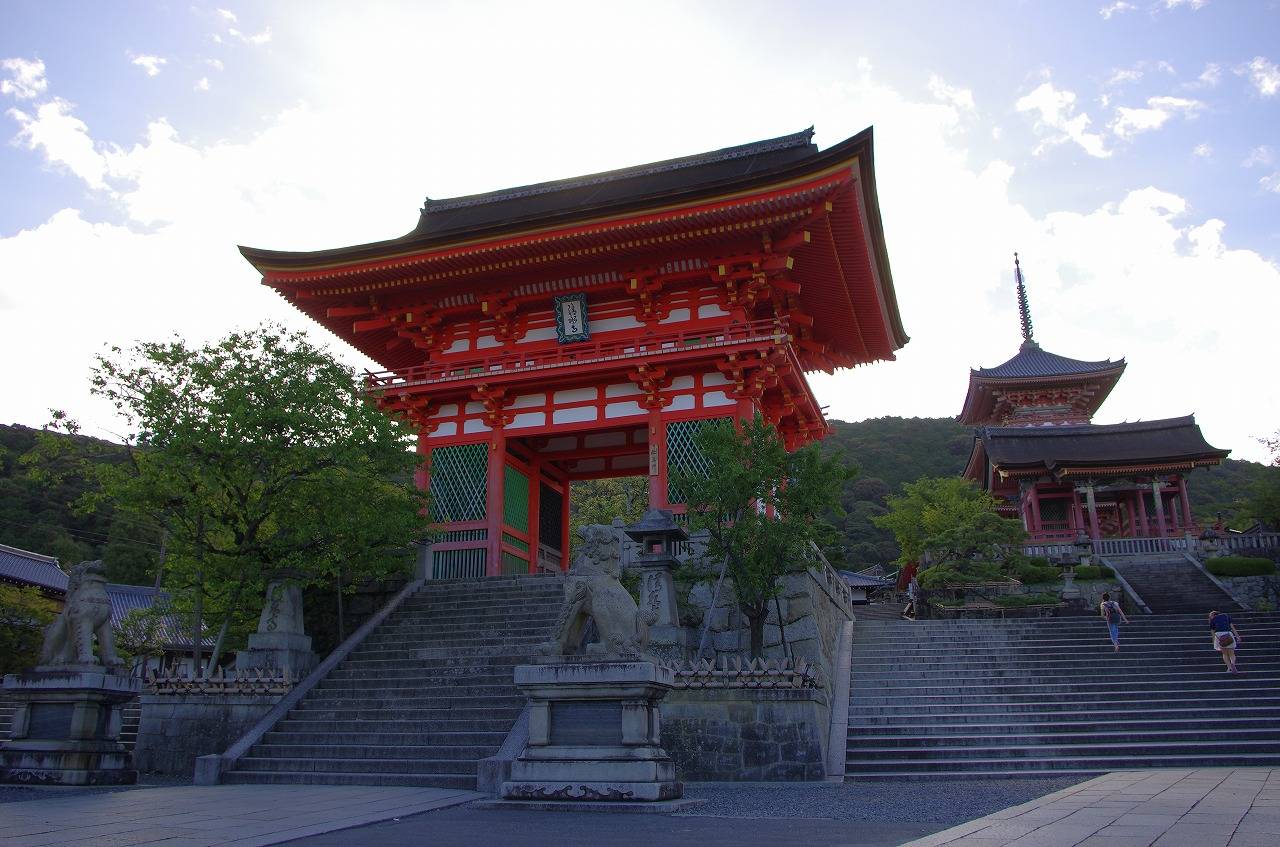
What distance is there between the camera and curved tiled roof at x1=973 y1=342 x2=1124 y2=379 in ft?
139

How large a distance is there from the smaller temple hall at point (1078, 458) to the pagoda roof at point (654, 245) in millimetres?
14771

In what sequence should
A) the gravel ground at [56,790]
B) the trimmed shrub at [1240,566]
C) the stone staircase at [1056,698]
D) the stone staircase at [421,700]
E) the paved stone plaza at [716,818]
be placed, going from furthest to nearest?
the trimmed shrub at [1240,566], the stone staircase at [1056,698], the stone staircase at [421,700], the gravel ground at [56,790], the paved stone plaza at [716,818]

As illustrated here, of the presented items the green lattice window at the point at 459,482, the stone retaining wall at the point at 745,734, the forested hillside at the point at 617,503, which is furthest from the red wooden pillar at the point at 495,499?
the forested hillside at the point at 617,503

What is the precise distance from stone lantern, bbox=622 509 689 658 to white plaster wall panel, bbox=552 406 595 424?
5.70 metres

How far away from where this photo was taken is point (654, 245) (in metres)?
19.1

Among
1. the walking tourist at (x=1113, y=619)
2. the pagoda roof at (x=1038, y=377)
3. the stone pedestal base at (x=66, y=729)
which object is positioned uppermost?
the pagoda roof at (x=1038, y=377)

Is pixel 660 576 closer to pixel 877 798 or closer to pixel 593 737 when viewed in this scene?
pixel 877 798

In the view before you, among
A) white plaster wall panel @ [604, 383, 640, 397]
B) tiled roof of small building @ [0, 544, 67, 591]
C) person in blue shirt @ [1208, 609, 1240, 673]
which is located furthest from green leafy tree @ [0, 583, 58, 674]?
person in blue shirt @ [1208, 609, 1240, 673]

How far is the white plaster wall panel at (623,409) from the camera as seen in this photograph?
19.5 metres

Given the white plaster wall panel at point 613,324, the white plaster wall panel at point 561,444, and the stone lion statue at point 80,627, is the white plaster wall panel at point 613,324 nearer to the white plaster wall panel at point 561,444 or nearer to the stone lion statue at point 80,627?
the white plaster wall panel at point 561,444

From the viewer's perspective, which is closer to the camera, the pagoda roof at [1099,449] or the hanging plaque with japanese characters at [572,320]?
the hanging plaque with japanese characters at [572,320]

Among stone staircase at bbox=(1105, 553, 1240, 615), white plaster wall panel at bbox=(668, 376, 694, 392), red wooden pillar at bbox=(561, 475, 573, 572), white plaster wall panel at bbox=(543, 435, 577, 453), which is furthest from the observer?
stone staircase at bbox=(1105, 553, 1240, 615)

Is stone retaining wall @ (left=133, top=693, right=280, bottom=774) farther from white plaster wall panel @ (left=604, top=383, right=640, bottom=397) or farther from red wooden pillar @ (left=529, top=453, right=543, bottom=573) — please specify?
white plaster wall panel @ (left=604, top=383, right=640, bottom=397)

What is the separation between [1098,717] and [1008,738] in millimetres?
1928
